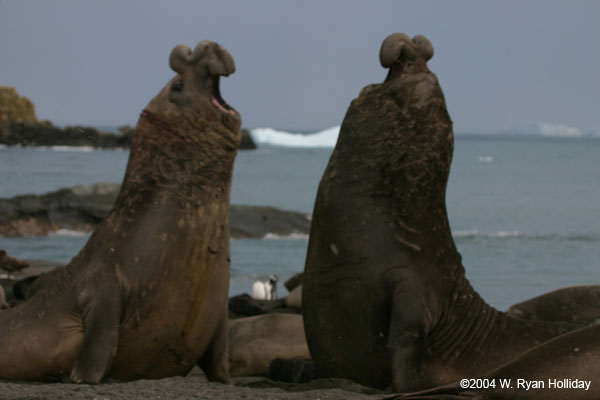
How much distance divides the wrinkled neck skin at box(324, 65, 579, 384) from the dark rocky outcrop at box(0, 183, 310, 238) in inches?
481

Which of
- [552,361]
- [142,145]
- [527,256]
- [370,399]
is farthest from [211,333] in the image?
[527,256]

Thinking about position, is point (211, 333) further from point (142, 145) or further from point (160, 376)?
point (142, 145)

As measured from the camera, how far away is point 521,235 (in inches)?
746

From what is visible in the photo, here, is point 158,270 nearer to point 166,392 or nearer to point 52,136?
point 166,392

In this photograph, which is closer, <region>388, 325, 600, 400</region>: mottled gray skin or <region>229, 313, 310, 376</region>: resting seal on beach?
<region>388, 325, 600, 400</region>: mottled gray skin

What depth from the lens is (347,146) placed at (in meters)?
4.55

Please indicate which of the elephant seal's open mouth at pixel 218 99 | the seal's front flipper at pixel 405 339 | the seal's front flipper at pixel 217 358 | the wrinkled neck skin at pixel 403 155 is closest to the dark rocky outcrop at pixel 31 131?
the elephant seal's open mouth at pixel 218 99

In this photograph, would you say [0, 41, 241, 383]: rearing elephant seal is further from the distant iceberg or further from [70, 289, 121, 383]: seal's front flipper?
the distant iceberg

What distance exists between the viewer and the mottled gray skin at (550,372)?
2.76 metres

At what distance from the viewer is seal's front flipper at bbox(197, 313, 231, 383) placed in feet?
15.4

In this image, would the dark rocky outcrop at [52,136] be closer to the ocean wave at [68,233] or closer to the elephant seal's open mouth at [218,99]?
the ocean wave at [68,233]

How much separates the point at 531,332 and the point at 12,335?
2.54 m

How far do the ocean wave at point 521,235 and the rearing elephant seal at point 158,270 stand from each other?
46.0 feet

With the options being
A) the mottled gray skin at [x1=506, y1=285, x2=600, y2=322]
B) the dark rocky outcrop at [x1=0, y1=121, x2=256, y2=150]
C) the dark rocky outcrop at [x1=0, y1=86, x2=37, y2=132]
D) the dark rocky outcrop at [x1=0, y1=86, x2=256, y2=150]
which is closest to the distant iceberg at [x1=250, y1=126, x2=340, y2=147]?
the dark rocky outcrop at [x1=0, y1=86, x2=256, y2=150]
